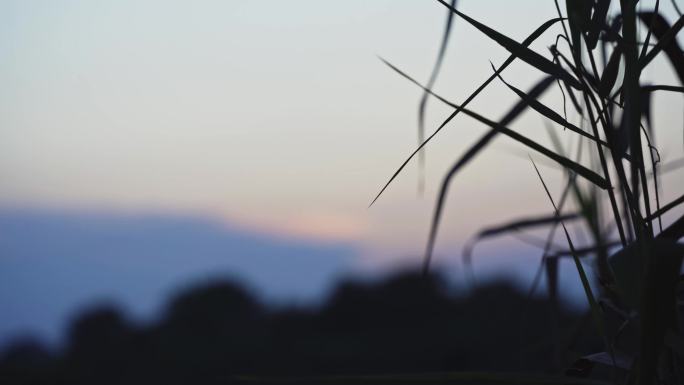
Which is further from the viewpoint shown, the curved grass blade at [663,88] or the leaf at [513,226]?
the leaf at [513,226]

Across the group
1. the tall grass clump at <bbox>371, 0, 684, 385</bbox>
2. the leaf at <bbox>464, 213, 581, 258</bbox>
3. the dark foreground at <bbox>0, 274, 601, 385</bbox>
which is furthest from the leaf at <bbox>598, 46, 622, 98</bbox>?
the dark foreground at <bbox>0, 274, 601, 385</bbox>

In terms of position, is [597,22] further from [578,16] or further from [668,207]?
[668,207]

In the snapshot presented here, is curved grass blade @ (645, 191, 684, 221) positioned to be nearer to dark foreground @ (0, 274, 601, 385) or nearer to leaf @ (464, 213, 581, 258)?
leaf @ (464, 213, 581, 258)

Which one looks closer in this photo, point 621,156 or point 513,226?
point 621,156

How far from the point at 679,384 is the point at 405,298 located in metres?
4.53

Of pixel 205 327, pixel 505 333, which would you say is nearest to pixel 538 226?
A: pixel 505 333

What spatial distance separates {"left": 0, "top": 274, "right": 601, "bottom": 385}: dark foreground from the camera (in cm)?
306

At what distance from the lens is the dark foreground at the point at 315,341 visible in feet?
10.0

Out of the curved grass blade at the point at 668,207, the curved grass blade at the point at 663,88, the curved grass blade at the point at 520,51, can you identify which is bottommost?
the curved grass blade at the point at 668,207

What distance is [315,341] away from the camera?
12.9 feet

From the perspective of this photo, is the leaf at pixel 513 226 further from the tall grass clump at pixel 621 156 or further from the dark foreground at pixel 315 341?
the dark foreground at pixel 315 341

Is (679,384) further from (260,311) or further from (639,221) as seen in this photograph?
(260,311)

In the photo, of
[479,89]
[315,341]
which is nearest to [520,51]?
[479,89]

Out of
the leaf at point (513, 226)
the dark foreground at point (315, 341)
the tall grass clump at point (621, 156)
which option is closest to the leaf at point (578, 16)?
the tall grass clump at point (621, 156)
